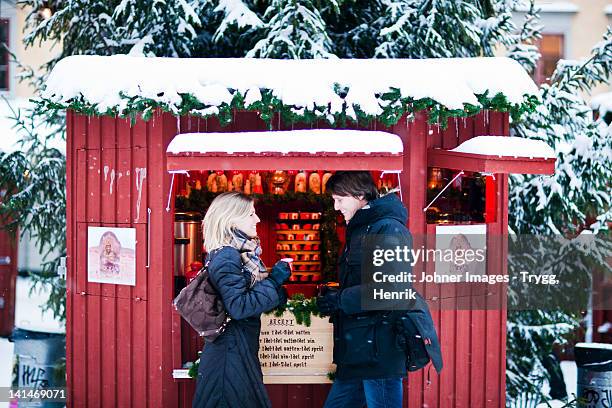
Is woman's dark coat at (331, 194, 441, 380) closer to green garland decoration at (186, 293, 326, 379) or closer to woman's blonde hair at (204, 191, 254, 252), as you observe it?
woman's blonde hair at (204, 191, 254, 252)

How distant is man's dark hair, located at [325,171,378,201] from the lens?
6214mm

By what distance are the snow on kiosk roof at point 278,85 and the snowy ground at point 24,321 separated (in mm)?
3011

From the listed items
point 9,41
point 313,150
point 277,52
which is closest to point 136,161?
point 313,150

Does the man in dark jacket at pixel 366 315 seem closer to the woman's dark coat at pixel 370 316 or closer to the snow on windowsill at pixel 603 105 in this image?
the woman's dark coat at pixel 370 316

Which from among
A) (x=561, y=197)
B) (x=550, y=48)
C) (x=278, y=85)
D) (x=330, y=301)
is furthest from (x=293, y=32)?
(x=550, y=48)

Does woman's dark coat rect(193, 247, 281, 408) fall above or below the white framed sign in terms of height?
below

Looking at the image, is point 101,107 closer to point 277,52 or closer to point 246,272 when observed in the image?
point 246,272

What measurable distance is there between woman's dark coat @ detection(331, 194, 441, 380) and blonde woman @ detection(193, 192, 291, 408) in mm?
544

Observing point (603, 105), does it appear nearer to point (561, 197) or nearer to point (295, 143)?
point (561, 197)

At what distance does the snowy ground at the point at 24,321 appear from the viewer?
980 cm

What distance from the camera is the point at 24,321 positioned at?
11.8m

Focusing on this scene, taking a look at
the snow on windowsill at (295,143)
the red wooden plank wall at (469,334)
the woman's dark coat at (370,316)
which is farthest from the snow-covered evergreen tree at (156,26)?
the woman's dark coat at (370,316)

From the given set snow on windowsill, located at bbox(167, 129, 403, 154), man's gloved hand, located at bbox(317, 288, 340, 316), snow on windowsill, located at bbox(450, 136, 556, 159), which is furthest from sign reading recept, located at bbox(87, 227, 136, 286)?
snow on windowsill, located at bbox(450, 136, 556, 159)
